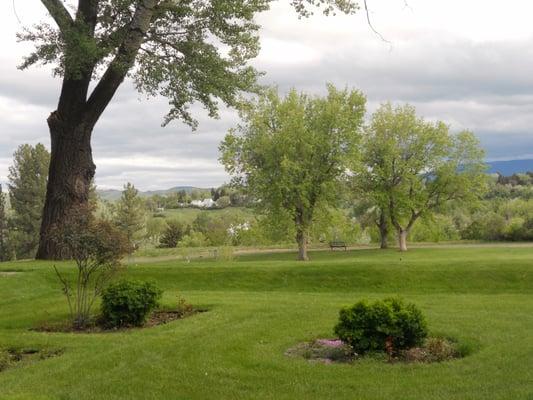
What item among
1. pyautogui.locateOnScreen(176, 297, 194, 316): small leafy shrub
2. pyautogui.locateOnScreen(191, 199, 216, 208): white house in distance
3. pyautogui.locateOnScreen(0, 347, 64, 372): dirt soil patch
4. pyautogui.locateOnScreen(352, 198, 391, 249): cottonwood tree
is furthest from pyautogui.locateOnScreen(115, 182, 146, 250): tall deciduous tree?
pyautogui.locateOnScreen(191, 199, 216, 208): white house in distance

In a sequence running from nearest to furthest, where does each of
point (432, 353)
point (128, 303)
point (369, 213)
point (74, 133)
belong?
point (432, 353)
point (128, 303)
point (74, 133)
point (369, 213)

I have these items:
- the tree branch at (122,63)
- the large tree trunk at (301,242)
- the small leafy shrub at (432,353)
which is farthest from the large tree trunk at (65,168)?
Answer: the large tree trunk at (301,242)

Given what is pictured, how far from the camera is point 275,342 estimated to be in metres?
9.77

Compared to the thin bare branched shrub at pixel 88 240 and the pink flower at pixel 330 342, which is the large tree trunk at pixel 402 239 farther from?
the pink flower at pixel 330 342

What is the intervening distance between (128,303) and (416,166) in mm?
37374

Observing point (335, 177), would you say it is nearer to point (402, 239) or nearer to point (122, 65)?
point (402, 239)

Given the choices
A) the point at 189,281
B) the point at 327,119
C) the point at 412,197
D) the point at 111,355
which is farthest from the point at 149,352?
the point at 412,197

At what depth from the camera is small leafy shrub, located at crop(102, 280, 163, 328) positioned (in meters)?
11.9

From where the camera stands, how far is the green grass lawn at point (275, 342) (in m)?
7.20

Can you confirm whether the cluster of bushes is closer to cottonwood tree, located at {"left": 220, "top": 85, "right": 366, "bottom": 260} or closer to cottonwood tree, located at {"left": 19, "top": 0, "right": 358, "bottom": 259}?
cottonwood tree, located at {"left": 19, "top": 0, "right": 358, "bottom": 259}

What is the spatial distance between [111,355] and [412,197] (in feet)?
127

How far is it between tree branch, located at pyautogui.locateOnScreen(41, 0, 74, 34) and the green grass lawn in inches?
357

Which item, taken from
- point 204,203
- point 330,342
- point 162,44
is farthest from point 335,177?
point 204,203

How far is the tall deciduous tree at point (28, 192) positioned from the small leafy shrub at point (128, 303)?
166 feet
